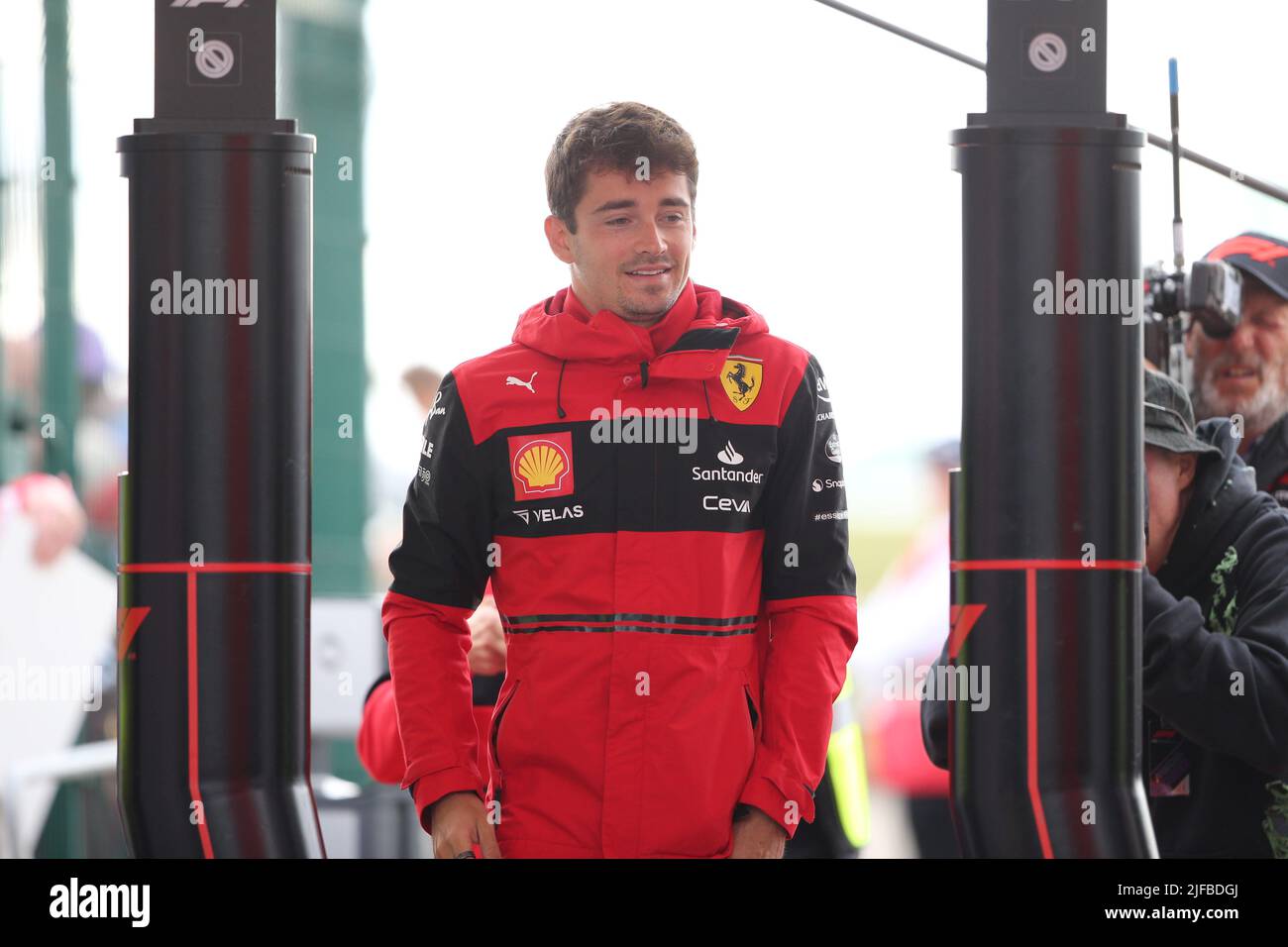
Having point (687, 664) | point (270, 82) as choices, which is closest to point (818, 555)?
point (687, 664)

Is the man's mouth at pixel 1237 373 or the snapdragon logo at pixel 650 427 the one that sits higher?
the man's mouth at pixel 1237 373

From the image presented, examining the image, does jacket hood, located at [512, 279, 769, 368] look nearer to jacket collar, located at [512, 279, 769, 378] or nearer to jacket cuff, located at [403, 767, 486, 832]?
jacket collar, located at [512, 279, 769, 378]

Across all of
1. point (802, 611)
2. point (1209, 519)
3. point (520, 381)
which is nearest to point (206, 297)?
point (520, 381)

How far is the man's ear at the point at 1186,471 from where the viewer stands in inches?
113

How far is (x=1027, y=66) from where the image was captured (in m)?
2.20

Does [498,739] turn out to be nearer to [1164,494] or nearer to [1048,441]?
[1048,441]

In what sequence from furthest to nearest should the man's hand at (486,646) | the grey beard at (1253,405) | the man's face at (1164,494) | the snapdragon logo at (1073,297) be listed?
the grey beard at (1253,405)
the man's hand at (486,646)
the man's face at (1164,494)
the snapdragon logo at (1073,297)

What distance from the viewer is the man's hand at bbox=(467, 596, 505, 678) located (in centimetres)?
300

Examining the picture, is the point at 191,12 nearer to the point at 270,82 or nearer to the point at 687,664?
the point at 270,82

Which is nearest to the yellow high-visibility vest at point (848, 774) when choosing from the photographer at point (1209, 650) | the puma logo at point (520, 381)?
the photographer at point (1209, 650)

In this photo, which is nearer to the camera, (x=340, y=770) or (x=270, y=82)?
(x=270, y=82)
